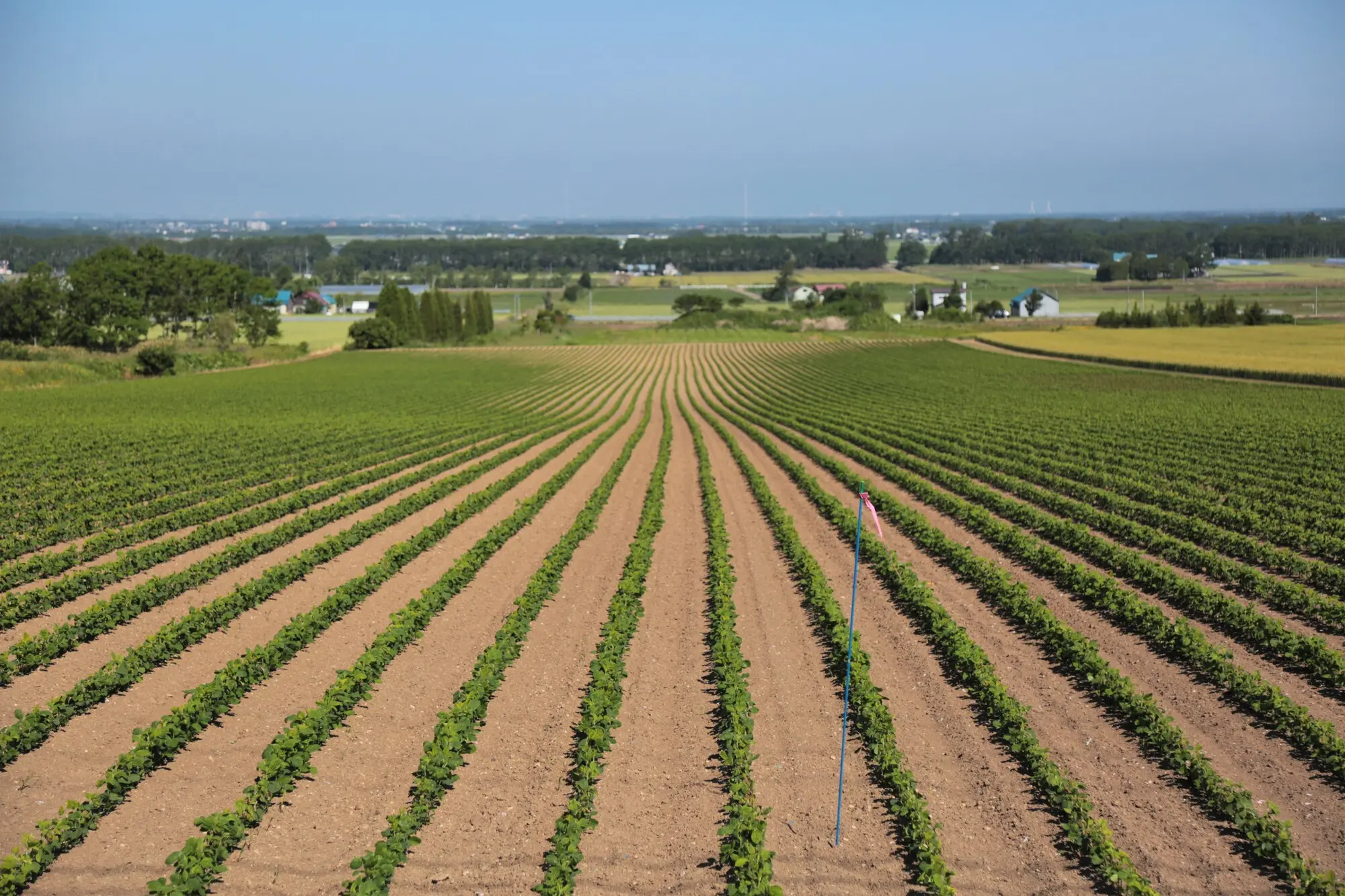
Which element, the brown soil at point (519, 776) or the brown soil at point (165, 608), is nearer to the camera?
the brown soil at point (519, 776)

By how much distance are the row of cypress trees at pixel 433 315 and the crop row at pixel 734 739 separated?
8832cm

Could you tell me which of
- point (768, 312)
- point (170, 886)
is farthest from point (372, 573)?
point (768, 312)

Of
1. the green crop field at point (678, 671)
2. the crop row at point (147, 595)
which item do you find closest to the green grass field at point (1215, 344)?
the green crop field at point (678, 671)

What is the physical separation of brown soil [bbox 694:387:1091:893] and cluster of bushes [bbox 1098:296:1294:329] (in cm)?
9145

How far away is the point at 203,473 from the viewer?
2770cm

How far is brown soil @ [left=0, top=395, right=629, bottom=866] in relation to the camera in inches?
418

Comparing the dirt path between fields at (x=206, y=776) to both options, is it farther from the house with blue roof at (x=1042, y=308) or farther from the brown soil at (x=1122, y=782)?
the house with blue roof at (x=1042, y=308)

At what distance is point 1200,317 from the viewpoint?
323 ft

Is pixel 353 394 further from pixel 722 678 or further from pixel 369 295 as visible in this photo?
pixel 369 295

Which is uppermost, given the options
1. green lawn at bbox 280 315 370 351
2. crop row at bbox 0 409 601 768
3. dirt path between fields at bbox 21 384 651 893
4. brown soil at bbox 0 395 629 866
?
green lawn at bbox 280 315 370 351

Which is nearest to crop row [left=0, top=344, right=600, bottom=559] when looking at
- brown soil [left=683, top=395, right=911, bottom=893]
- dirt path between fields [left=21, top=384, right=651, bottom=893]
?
dirt path between fields [left=21, top=384, right=651, bottom=893]

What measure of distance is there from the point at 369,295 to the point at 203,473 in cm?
14578

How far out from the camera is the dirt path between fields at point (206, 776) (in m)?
9.23

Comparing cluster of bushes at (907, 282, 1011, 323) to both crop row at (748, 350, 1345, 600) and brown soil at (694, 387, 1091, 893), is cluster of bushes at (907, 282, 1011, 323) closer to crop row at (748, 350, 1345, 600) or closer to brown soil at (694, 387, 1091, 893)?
crop row at (748, 350, 1345, 600)
